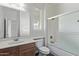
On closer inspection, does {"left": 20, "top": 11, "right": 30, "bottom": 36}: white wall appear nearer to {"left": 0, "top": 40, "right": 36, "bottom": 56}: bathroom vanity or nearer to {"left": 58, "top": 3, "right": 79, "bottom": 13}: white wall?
{"left": 0, "top": 40, "right": 36, "bottom": 56}: bathroom vanity

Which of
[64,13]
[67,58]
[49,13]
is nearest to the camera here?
[67,58]

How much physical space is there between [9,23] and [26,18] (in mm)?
295

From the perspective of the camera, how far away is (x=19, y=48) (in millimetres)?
1578

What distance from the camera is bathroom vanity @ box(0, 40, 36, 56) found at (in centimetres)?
142

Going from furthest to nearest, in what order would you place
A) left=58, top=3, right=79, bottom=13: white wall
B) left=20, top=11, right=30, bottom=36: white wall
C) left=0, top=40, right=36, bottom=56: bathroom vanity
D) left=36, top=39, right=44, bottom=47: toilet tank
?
left=20, top=11, right=30, bottom=36: white wall < left=36, top=39, right=44, bottom=47: toilet tank < left=0, top=40, right=36, bottom=56: bathroom vanity < left=58, top=3, right=79, bottom=13: white wall

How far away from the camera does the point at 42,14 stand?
1.61 m

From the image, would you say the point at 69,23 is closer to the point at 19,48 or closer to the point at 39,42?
the point at 39,42

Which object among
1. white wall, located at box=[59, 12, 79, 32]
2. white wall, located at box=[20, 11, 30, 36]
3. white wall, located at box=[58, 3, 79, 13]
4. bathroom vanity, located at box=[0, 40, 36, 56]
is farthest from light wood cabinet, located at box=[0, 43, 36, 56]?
white wall, located at box=[58, 3, 79, 13]

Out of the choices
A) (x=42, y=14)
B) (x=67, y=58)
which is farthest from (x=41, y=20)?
(x=67, y=58)

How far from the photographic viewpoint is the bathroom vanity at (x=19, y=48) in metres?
1.42

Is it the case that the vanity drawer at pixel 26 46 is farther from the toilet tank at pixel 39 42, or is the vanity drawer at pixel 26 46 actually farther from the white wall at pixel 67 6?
the white wall at pixel 67 6

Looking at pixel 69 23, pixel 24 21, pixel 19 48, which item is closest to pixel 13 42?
pixel 19 48

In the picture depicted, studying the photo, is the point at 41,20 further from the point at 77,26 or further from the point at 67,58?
the point at 67,58

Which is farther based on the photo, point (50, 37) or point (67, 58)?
point (50, 37)
